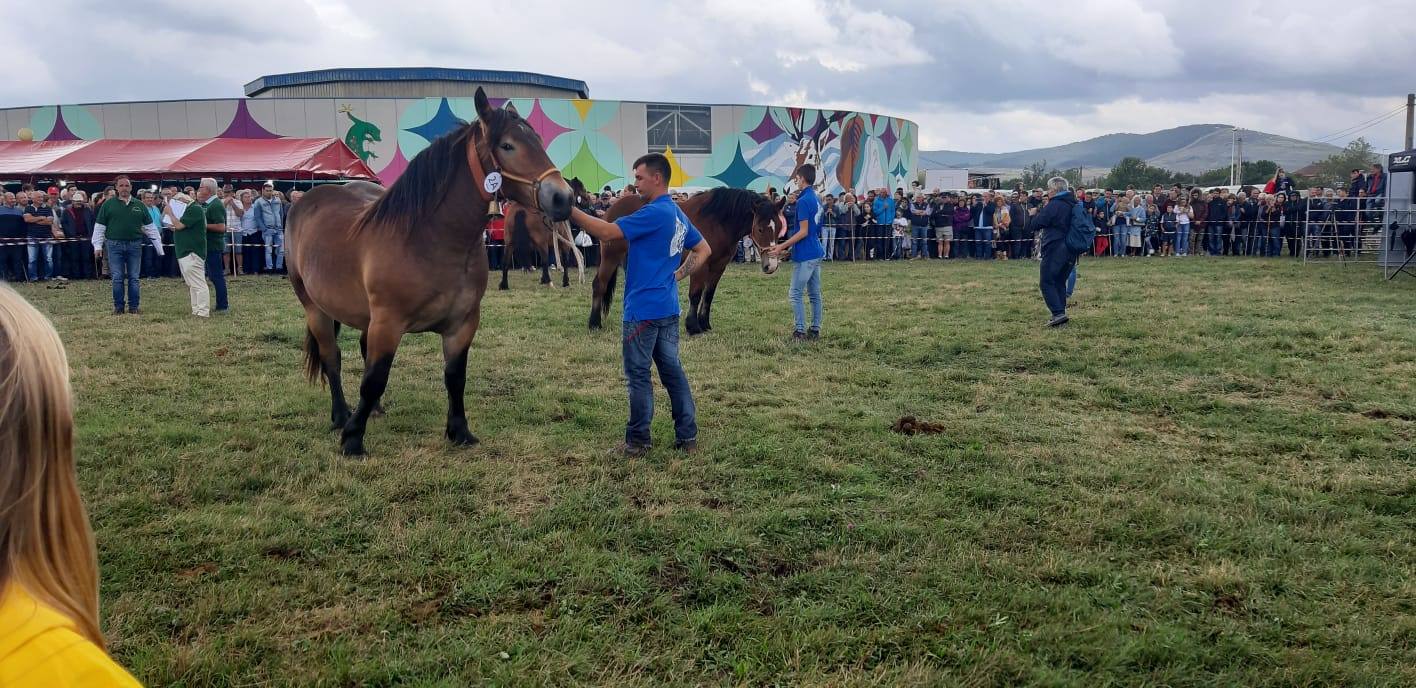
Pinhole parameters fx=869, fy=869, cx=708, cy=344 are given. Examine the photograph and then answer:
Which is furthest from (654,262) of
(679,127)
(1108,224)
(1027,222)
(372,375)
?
(679,127)

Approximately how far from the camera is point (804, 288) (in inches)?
404

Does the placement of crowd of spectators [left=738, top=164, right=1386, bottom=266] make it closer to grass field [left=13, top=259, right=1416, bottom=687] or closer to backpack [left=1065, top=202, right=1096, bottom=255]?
backpack [left=1065, top=202, right=1096, bottom=255]

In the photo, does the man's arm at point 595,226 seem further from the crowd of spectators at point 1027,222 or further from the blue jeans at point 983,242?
the blue jeans at point 983,242

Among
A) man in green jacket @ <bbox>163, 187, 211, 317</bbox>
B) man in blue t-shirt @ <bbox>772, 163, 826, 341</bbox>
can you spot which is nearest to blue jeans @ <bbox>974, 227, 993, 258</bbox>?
man in blue t-shirt @ <bbox>772, 163, 826, 341</bbox>

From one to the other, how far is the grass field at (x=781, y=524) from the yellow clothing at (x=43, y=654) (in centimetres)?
A: 199

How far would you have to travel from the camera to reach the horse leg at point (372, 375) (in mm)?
5504

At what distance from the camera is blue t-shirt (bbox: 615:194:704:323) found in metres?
5.53

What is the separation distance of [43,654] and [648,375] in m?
4.63

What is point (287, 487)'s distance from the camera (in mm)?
5023

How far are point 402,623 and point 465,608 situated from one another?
0.82 ft

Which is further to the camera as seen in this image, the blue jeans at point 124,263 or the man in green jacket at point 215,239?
the man in green jacket at point 215,239

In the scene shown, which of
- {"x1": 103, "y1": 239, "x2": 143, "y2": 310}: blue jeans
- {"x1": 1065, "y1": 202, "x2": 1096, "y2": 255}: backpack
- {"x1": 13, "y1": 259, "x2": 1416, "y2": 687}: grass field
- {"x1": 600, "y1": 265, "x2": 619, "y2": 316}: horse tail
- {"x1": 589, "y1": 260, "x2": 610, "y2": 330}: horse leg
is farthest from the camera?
{"x1": 103, "y1": 239, "x2": 143, "y2": 310}: blue jeans

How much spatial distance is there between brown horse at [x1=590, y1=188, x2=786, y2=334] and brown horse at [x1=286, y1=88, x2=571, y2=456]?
500cm

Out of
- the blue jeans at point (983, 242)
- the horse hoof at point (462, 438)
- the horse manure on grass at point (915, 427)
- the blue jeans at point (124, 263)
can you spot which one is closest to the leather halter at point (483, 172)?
the horse hoof at point (462, 438)
